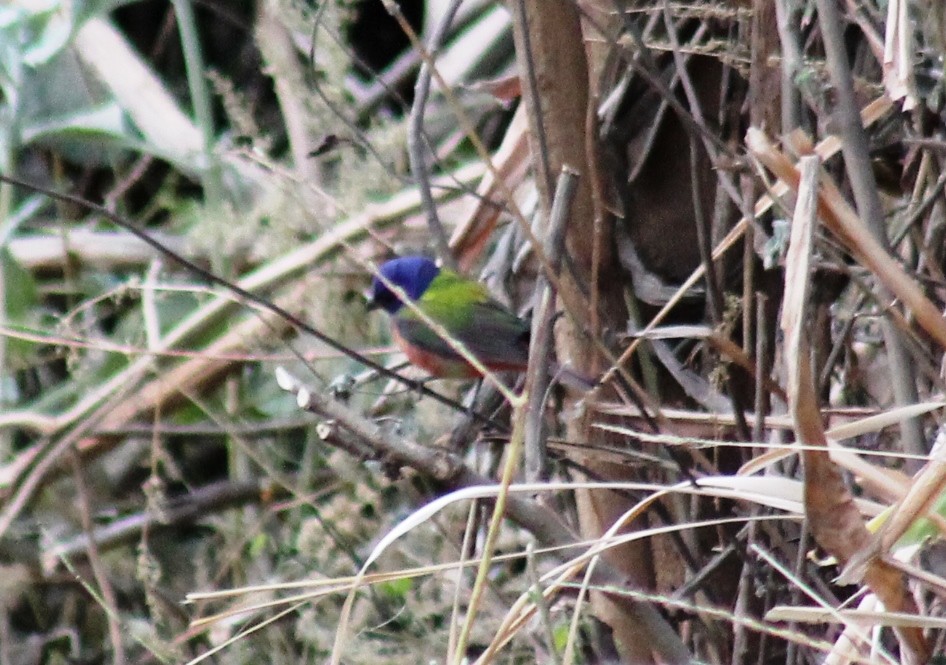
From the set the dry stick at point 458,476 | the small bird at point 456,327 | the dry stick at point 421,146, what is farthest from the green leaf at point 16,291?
the dry stick at point 458,476

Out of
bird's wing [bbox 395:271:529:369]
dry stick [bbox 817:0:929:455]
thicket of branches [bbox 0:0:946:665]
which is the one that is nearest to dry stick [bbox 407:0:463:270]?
thicket of branches [bbox 0:0:946:665]

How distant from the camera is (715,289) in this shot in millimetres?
1537

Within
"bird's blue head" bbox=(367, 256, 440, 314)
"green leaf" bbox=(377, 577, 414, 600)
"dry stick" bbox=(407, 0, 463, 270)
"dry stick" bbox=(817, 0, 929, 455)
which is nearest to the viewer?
"dry stick" bbox=(817, 0, 929, 455)

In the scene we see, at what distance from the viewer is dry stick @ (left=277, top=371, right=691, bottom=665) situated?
109 cm

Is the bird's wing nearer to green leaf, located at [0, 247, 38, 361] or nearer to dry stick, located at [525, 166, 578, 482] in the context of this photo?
dry stick, located at [525, 166, 578, 482]

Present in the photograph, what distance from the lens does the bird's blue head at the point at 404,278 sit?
8.23ft

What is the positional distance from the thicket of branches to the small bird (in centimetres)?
7

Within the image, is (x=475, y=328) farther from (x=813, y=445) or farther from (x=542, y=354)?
(x=813, y=445)

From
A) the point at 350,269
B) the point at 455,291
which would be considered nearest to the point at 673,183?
the point at 455,291

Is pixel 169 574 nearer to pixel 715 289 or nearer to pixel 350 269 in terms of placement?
pixel 350 269

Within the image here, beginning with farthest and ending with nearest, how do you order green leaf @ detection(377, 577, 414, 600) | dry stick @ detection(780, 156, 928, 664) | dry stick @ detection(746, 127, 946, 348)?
green leaf @ detection(377, 577, 414, 600) → dry stick @ detection(746, 127, 946, 348) → dry stick @ detection(780, 156, 928, 664)

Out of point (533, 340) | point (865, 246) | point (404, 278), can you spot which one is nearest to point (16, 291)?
point (404, 278)

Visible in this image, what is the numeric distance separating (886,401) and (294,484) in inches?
67.5

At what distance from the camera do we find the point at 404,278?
8.33 ft
